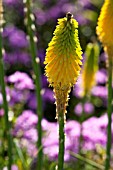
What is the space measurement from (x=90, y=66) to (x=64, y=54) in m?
1.77

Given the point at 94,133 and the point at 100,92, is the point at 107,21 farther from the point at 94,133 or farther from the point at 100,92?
the point at 100,92

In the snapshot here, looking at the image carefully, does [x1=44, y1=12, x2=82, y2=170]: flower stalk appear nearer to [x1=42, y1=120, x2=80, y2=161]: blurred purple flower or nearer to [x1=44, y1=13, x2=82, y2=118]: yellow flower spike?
[x1=44, y1=13, x2=82, y2=118]: yellow flower spike

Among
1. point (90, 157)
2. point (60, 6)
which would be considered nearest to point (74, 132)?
point (90, 157)

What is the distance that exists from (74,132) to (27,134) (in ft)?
1.30

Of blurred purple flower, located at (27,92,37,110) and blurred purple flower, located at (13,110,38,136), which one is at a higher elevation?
blurred purple flower, located at (27,92,37,110)

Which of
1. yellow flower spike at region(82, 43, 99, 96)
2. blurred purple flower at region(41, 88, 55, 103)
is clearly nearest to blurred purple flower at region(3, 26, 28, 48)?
blurred purple flower at region(41, 88, 55, 103)

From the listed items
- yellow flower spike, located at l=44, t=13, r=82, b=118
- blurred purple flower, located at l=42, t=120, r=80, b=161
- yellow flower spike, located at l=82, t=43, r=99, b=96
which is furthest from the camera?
blurred purple flower, located at l=42, t=120, r=80, b=161

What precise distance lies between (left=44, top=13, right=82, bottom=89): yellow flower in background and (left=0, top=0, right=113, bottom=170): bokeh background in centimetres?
112

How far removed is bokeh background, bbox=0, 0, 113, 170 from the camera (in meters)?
4.65

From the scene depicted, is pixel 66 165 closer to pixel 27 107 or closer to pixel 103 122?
pixel 103 122

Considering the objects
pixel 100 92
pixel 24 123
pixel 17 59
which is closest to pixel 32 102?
pixel 100 92

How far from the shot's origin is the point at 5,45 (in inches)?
316

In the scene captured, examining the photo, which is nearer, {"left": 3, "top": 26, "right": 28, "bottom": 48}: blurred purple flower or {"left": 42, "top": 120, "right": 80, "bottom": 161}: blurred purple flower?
{"left": 42, "top": 120, "right": 80, "bottom": 161}: blurred purple flower

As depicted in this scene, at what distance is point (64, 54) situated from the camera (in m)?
2.36
